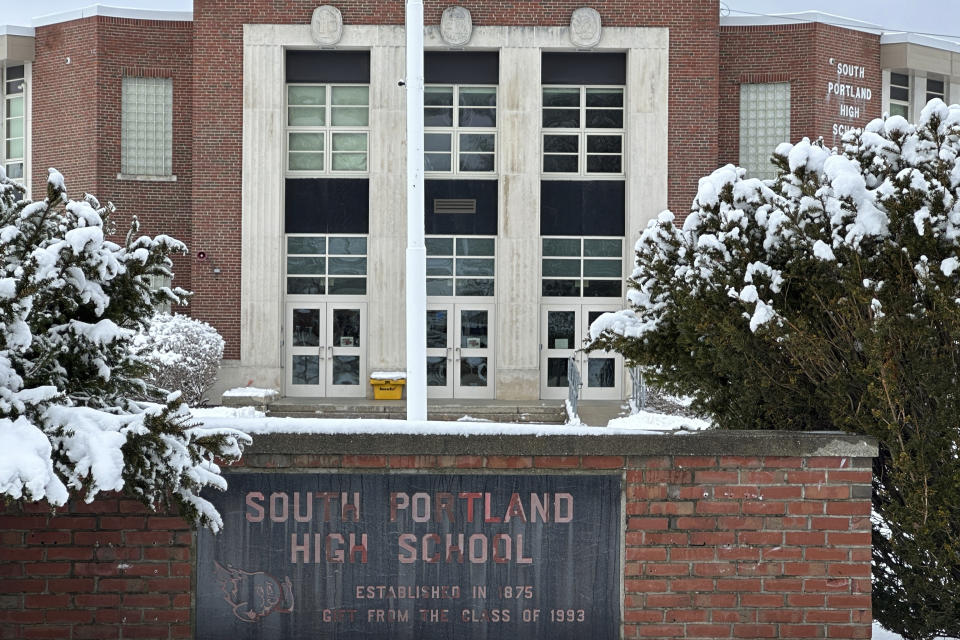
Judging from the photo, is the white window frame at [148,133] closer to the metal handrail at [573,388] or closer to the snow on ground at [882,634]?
the metal handrail at [573,388]

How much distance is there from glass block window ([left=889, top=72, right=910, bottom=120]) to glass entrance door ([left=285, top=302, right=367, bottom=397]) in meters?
15.9

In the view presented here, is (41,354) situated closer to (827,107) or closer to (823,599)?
(823,599)

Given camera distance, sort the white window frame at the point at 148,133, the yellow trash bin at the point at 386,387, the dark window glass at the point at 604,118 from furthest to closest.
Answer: the white window frame at the point at 148,133 < the dark window glass at the point at 604,118 < the yellow trash bin at the point at 386,387

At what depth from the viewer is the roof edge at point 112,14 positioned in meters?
29.2

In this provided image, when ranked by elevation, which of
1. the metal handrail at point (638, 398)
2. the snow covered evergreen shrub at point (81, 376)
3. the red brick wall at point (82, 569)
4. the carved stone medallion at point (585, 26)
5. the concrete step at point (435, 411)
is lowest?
the concrete step at point (435, 411)

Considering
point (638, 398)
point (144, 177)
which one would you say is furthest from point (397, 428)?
point (144, 177)

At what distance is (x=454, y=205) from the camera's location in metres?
Answer: 28.6

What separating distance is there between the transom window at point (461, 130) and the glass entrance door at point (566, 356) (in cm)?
422

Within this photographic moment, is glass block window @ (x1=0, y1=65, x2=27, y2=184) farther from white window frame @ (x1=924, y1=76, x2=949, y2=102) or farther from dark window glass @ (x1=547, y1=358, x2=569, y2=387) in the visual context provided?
white window frame @ (x1=924, y1=76, x2=949, y2=102)

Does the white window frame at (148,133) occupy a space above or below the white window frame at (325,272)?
above

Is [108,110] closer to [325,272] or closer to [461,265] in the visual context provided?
[325,272]

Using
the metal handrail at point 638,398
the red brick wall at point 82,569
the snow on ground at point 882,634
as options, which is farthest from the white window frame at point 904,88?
the red brick wall at point 82,569

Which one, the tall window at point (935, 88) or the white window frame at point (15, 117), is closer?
the white window frame at point (15, 117)

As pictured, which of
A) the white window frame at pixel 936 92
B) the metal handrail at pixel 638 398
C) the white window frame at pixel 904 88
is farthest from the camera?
the white window frame at pixel 936 92
